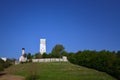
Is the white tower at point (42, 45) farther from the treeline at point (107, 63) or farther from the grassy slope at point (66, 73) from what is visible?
the grassy slope at point (66, 73)

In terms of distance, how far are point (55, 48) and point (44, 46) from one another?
499 centimetres

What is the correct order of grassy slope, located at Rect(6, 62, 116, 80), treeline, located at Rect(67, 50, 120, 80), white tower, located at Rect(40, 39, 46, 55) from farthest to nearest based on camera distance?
white tower, located at Rect(40, 39, 46, 55)
treeline, located at Rect(67, 50, 120, 80)
grassy slope, located at Rect(6, 62, 116, 80)

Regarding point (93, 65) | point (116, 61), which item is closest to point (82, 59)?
point (93, 65)

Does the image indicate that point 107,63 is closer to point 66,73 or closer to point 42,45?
point 66,73

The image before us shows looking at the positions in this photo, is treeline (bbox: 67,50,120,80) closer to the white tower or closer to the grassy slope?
the grassy slope

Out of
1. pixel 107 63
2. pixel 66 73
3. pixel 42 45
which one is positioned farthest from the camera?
pixel 42 45

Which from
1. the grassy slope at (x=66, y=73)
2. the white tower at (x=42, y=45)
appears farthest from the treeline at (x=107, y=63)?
the white tower at (x=42, y=45)

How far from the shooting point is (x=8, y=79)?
2834 centimetres

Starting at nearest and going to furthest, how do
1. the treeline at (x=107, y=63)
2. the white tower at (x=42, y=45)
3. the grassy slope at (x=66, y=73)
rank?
the grassy slope at (x=66, y=73) → the treeline at (x=107, y=63) → the white tower at (x=42, y=45)

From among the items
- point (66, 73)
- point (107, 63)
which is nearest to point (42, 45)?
point (107, 63)

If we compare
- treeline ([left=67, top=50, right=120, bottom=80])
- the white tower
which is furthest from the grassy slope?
the white tower

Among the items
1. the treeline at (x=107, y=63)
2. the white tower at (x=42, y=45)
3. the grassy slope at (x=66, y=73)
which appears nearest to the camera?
the grassy slope at (x=66, y=73)

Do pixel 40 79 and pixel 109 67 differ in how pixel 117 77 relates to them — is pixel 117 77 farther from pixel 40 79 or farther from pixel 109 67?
pixel 40 79

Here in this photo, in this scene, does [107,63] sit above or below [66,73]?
above
